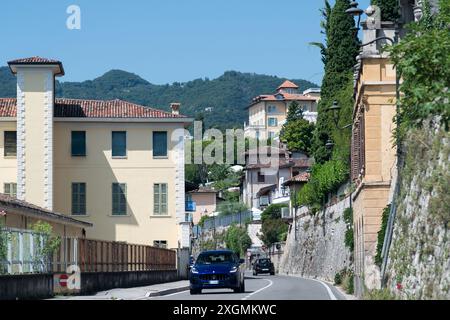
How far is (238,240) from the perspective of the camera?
122125mm

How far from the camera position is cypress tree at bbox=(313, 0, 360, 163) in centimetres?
7238

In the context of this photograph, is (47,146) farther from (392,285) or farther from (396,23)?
(392,285)

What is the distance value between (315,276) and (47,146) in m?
21.3

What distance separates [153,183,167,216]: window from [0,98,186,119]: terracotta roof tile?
16.3 ft

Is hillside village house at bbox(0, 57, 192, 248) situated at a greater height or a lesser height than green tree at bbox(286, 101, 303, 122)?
lesser

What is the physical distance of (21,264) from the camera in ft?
109

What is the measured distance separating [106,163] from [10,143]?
6.67 meters

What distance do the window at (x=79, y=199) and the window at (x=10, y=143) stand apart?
4689 mm

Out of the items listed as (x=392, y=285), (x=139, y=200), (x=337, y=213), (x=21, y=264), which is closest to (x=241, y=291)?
(x=21, y=264)

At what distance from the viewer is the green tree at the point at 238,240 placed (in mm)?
122062

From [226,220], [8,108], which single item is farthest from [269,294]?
[226,220]

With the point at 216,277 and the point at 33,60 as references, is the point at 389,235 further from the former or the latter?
the point at 33,60

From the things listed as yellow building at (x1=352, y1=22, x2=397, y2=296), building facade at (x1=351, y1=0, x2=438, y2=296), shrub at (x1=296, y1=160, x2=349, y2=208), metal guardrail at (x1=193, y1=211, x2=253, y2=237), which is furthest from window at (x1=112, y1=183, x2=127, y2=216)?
metal guardrail at (x1=193, y1=211, x2=253, y2=237)

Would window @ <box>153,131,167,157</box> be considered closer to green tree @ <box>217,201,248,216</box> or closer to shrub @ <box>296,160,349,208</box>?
shrub @ <box>296,160,349,208</box>
